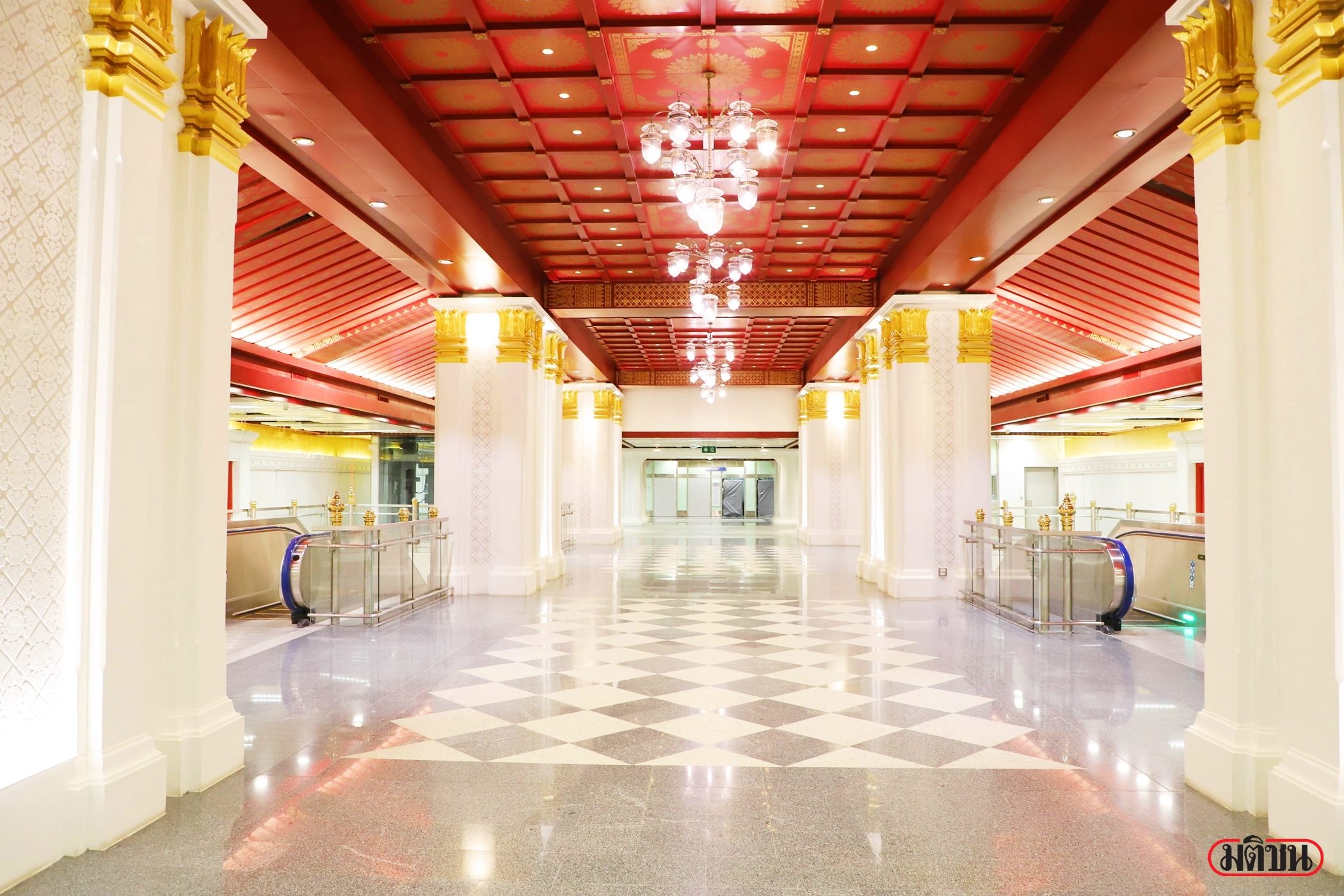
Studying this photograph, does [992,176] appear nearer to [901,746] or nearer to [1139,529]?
[901,746]

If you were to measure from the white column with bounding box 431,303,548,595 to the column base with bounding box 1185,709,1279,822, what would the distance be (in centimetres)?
709

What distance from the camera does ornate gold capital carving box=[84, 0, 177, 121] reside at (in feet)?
9.11

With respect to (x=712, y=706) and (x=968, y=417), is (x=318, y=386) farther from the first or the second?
(x=712, y=706)

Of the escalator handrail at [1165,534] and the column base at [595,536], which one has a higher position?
the escalator handrail at [1165,534]

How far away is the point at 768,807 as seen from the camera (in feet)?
9.86

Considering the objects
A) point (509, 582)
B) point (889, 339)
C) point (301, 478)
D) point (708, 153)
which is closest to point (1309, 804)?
point (708, 153)

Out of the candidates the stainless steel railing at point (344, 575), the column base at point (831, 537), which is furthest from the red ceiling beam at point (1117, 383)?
the stainless steel railing at point (344, 575)

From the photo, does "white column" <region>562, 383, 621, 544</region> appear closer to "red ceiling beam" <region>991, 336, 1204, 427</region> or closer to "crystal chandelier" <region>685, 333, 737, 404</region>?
"crystal chandelier" <region>685, 333, 737, 404</region>

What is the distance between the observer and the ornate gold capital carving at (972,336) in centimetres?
917

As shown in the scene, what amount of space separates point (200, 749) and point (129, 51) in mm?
2573

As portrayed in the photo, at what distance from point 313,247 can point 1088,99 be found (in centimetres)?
836

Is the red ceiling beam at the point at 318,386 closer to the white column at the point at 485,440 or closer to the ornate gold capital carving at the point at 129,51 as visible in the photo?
the white column at the point at 485,440

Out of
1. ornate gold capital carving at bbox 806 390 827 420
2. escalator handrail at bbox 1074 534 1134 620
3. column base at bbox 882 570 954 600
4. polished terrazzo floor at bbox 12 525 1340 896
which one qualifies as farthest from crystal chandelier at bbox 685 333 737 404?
polished terrazzo floor at bbox 12 525 1340 896

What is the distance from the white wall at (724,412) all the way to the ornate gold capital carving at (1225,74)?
1665 cm
